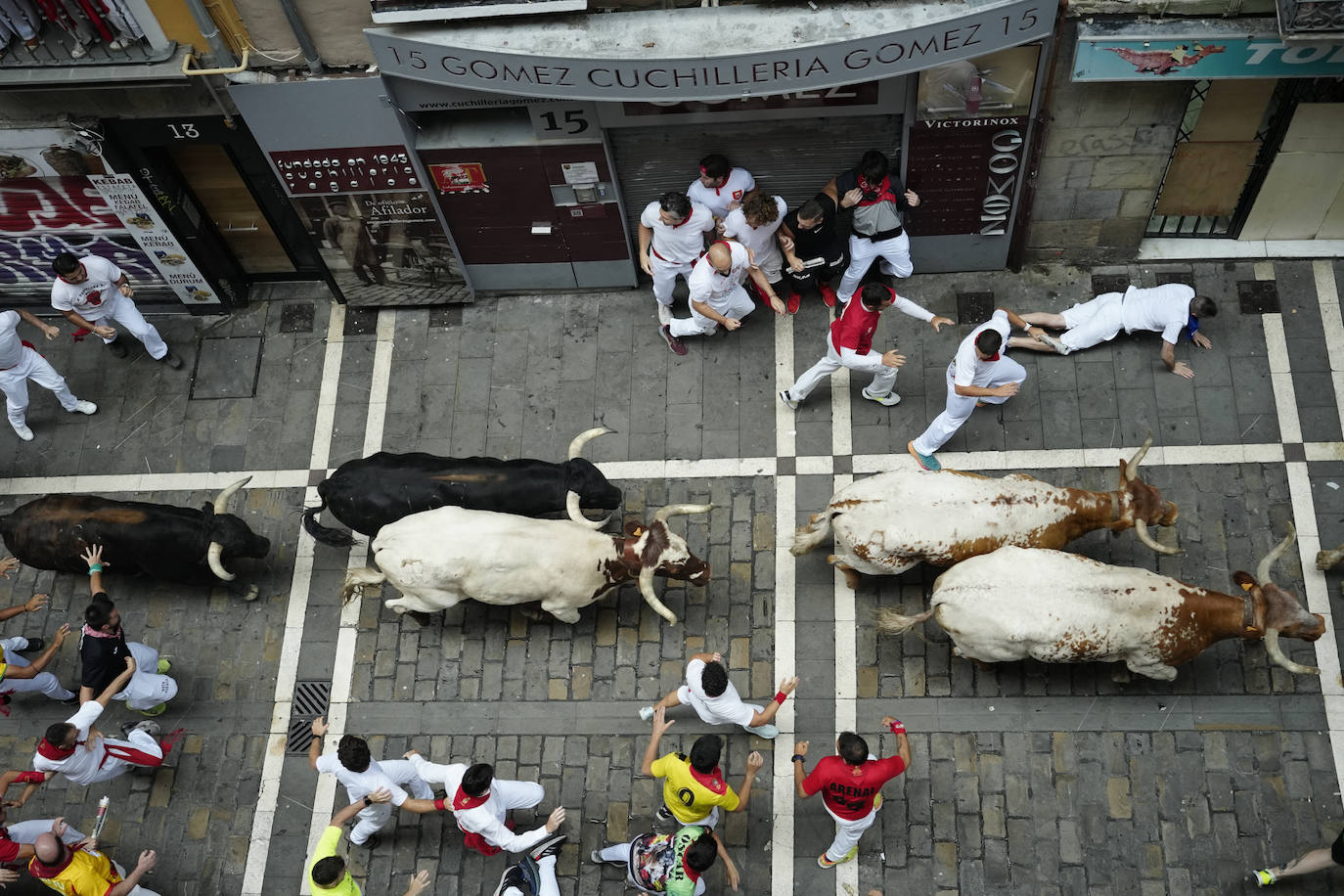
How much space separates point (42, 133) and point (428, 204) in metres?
3.86

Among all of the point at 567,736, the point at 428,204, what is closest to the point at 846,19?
the point at 428,204

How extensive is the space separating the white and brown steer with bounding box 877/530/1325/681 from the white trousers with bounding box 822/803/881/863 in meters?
1.79

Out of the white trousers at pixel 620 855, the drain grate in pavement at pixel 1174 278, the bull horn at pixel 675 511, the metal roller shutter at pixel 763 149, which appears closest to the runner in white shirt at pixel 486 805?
the white trousers at pixel 620 855

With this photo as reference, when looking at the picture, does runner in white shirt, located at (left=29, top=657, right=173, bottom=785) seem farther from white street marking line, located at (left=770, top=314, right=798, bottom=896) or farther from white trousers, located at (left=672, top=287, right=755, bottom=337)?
white trousers, located at (left=672, top=287, right=755, bottom=337)

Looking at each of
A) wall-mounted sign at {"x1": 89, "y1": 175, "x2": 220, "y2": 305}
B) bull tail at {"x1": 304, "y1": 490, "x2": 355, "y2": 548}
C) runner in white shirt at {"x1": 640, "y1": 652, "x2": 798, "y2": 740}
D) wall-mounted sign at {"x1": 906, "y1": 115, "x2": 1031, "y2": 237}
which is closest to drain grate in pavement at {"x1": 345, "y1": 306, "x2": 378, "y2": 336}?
wall-mounted sign at {"x1": 89, "y1": 175, "x2": 220, "y2": 305}

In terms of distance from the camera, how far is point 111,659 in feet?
34.4

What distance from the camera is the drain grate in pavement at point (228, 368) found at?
43.8ft

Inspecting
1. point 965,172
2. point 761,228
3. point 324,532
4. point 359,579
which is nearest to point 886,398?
point 761,228

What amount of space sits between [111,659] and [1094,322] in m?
10.4

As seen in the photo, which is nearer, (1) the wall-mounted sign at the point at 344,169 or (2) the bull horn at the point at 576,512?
(2) the bull horn at the point at 576,512

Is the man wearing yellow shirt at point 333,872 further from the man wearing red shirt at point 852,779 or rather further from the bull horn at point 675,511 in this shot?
the bull horn at point 675,511

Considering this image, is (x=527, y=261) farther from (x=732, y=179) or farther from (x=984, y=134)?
(x=984, y=134)

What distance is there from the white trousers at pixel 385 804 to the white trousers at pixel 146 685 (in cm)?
236

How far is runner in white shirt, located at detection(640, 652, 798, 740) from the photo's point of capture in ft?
31.0
